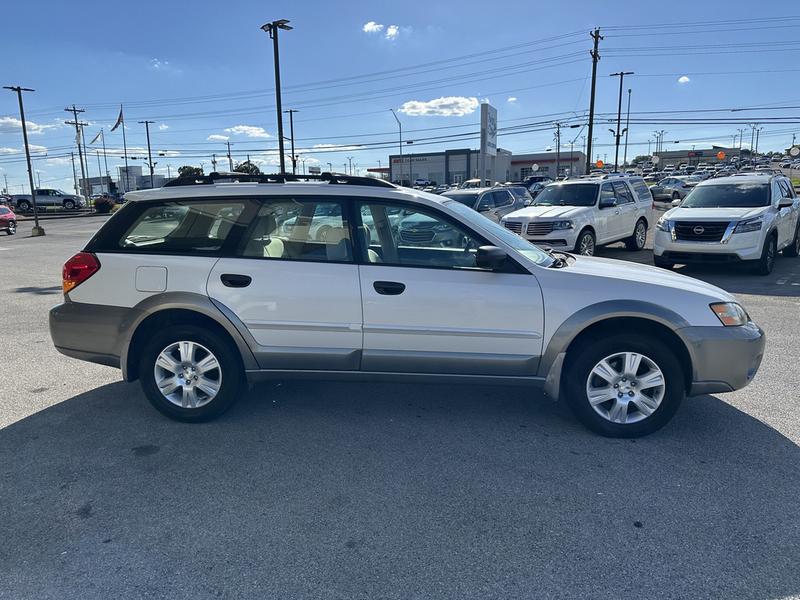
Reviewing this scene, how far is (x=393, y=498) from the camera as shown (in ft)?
10.5

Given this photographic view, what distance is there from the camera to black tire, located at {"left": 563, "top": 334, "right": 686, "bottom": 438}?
379cm

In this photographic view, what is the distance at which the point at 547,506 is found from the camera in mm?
3107

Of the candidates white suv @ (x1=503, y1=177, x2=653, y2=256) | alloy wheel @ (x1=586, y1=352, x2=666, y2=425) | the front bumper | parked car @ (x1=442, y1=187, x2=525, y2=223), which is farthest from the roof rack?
parked car @ (x1=442, y1=187, x2=525, y2=223)

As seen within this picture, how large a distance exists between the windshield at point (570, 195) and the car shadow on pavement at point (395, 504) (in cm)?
899

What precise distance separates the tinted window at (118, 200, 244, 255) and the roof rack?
336mm

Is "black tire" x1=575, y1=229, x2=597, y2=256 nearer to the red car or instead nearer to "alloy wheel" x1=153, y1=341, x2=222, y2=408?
"alloy wheel" x1=153, y1=341, x2=222, y2=408

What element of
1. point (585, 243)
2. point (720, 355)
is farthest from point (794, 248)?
point (720, 355)

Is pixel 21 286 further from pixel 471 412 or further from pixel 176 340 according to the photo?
pixel 471 412

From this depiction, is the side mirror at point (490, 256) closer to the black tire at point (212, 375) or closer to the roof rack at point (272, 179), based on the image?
the roof rack at point (272, 179)

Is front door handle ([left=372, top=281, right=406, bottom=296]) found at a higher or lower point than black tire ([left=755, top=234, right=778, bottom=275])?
higher

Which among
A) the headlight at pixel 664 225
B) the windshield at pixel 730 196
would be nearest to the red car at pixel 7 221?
the headlight at pixel 664 225

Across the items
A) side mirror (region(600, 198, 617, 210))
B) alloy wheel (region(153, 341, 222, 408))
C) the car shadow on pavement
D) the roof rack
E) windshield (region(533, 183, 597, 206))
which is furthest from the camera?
windshield (region(533, 183, 597, 206))

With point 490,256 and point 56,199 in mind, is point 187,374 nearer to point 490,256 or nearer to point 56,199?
point 490,256

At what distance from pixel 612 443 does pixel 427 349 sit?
1393 mm
